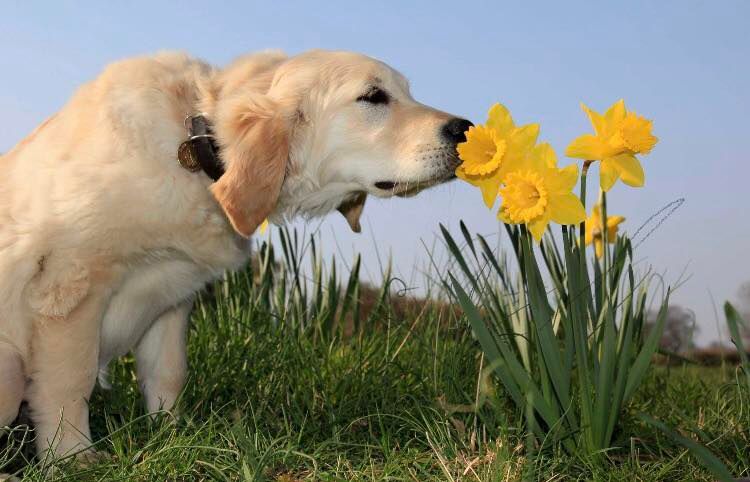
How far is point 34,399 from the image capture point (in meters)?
3.30

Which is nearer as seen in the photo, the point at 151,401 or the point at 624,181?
the point at 624,181

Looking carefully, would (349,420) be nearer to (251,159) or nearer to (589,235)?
(251,159)

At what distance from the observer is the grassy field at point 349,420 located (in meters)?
2.90

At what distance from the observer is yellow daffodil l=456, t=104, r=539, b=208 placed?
2896 mm

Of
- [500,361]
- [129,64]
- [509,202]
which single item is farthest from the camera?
[129,64]

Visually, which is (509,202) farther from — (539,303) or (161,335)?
(161,335)

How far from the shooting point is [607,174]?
2.96 meters

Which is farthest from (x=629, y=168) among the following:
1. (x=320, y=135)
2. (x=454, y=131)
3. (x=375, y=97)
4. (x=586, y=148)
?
(x=320, y=135)

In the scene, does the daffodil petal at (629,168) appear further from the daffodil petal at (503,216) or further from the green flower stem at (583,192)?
the daffodil petal at (503,216)

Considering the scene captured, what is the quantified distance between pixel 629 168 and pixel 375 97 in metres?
1.04

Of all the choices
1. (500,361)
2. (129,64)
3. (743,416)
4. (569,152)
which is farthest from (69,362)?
(743,416)

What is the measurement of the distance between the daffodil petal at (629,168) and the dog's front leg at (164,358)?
208cm

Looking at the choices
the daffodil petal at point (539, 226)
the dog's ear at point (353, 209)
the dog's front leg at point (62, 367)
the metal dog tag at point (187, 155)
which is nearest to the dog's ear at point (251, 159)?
the metal dog tag at point (187, 155)

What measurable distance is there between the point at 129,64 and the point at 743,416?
321 centimetres
